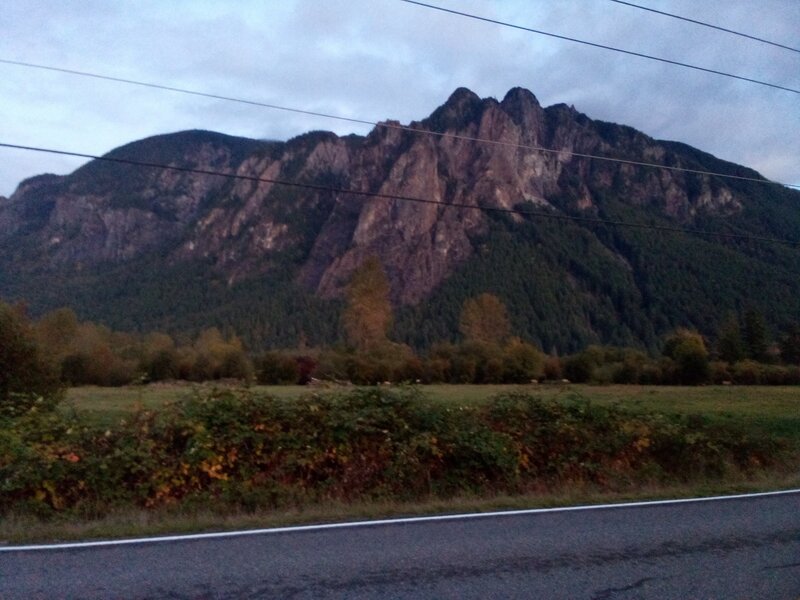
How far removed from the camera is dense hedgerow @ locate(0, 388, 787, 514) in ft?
34.1

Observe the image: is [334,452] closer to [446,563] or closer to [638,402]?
[446,563]

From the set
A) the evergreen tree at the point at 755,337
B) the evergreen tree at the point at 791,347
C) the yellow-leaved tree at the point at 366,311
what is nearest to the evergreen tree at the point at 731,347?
the evergreen tree at the point at 755,337

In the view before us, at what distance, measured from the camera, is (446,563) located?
7066 mm

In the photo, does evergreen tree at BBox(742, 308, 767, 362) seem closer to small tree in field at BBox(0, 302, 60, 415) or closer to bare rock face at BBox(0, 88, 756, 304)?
bare rock face at BBox(0, 88, 756, 304)

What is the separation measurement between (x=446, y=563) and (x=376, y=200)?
6260 inches

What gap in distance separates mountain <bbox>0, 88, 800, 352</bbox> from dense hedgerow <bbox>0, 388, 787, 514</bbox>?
8200 cm

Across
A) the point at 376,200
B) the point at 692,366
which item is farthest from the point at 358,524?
the point at 376,200

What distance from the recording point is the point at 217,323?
13000cm

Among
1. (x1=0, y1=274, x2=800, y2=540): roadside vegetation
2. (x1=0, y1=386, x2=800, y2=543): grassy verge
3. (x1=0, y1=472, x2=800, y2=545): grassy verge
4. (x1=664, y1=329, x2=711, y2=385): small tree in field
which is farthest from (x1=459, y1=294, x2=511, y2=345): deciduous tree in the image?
(x1=0, y1=472, x2=800, y2=545): grassy verge

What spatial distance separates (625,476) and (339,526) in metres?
6.45

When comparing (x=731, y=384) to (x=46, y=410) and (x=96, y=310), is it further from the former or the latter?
(x=96, y=310)

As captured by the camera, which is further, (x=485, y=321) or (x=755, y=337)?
(x=485, y=321)

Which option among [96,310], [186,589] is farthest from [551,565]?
[96,310]

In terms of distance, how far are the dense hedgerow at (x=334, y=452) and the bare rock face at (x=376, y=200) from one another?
398ft
